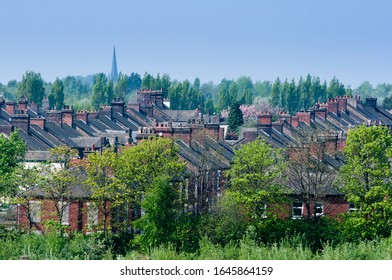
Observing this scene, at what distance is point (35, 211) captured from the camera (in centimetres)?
4122

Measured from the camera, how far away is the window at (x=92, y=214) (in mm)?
39906

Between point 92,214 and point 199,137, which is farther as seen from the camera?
point 199,137

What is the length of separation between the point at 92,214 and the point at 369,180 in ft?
38.5

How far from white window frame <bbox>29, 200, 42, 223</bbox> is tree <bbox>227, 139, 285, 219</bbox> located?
833cm

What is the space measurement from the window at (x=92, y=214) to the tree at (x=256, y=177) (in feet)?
19.7

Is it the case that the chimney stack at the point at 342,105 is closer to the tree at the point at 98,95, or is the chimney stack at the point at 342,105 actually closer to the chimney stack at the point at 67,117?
the chimney stack at the point at 67,117

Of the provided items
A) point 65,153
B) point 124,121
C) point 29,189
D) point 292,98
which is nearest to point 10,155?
point 65,153

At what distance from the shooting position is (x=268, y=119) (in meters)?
71.3

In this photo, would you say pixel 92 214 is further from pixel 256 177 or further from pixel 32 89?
pixel 32 89

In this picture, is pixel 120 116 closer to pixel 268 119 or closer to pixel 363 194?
pixel 268 119

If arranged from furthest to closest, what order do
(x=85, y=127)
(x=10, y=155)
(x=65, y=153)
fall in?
(x=85, y=127) < (x=10, y=155) < (x=65, y=153)
